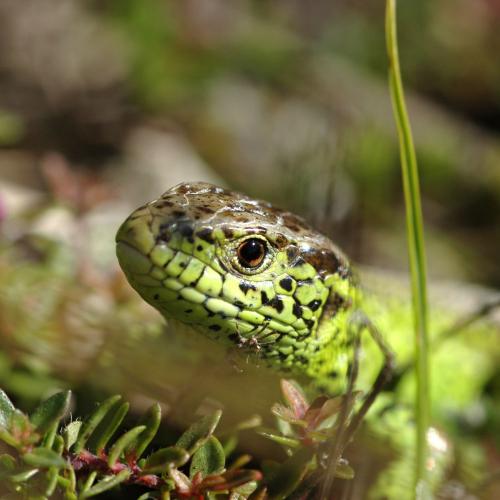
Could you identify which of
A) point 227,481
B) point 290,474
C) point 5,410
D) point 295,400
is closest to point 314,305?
point 295,400

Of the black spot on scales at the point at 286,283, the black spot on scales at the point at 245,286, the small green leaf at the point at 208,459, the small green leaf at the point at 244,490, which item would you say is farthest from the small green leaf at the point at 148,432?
the black spot on scales at the point at 286,283

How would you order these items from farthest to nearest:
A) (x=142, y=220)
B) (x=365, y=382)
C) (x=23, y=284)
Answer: (x=23, y=284), (x=365, y=382), (x=142, y=220)

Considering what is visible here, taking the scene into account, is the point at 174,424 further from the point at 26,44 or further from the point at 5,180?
the point at 26,44

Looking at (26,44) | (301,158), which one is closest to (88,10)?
(26,44)

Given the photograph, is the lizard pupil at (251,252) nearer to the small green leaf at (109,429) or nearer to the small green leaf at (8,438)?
the small green leaf at (109,429)

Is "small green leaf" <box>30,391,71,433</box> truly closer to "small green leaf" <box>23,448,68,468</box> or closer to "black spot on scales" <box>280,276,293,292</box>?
"small green leaf" <box>23,448,68,468</box>

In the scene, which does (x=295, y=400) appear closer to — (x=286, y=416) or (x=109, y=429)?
(x=286, y=416)
